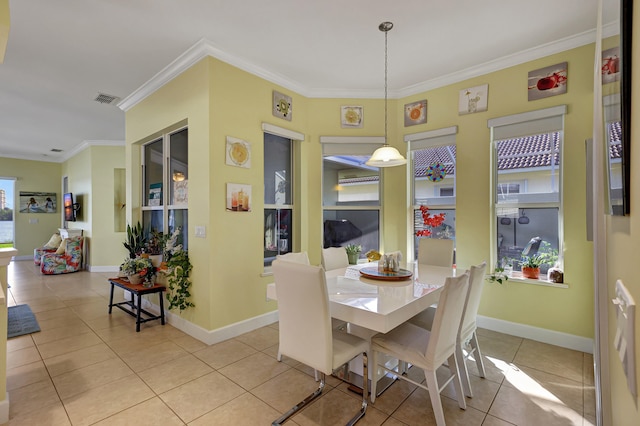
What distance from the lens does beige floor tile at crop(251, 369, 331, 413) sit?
2125 mm

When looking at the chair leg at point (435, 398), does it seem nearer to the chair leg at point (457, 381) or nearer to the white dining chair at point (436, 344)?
the white dining chair at point (436, 344)

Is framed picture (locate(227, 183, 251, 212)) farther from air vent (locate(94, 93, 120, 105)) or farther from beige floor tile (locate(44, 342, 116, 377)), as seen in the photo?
air vent (locate(94, 93, 120, 105))

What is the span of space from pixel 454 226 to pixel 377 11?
2517mm

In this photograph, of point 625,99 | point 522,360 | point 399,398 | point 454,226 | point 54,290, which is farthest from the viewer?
point 54,290

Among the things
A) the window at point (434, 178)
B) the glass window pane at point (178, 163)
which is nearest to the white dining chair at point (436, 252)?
the window at point (434, 178)

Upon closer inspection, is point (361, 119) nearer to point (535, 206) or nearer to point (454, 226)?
point (454, 226)

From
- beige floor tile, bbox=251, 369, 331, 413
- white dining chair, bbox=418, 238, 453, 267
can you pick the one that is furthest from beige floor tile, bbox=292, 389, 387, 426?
white dining chair, bbox=418, 238, 453, 267

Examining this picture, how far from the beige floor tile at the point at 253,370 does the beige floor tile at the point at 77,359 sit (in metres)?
1.20

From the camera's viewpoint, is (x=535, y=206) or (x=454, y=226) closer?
(x=535, y=206)

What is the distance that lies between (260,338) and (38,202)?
9088mm

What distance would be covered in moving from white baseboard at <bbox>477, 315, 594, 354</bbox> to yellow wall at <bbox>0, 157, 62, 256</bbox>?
10.8m

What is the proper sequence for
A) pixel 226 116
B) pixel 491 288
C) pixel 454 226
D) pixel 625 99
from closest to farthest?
1. pixel 625 99
2. pixel 226 116
3. pixel 491 288
4. pixel 454 226

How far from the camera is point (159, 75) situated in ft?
11.9

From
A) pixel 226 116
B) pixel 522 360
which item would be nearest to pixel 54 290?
pixel 226 116
